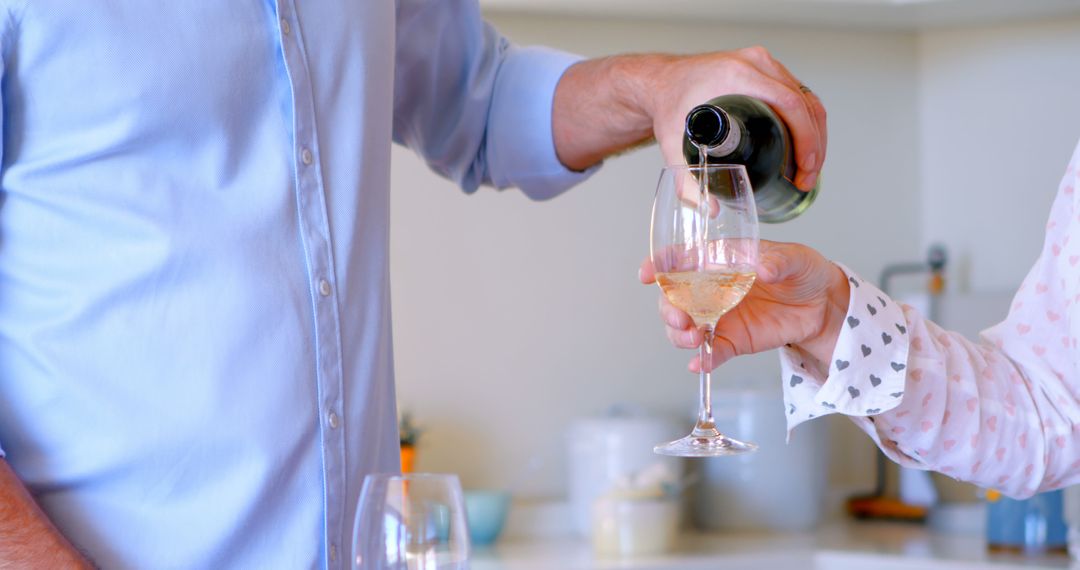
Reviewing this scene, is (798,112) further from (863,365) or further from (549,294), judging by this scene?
(549,294)

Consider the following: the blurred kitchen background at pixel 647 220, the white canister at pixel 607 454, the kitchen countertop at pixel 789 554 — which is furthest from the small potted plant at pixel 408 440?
the white canister at pixel 607 454

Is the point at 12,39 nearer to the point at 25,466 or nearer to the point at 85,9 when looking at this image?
the point at 85,9

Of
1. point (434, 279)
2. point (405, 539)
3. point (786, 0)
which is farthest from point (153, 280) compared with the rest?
point (786, 0)

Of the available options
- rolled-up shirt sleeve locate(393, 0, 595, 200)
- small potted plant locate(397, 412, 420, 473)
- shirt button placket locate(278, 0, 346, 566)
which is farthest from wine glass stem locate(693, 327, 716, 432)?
small potted plant locate(397, 412, 420, 473)

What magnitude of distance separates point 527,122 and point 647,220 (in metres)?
1.49

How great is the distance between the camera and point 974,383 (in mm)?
1189

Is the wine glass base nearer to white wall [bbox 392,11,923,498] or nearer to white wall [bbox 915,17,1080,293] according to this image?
white wall [bbox 392,11,923,498]

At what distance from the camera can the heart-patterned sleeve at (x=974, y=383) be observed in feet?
3.65

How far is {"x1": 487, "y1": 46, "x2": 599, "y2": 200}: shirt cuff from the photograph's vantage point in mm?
1447

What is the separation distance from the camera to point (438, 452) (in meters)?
2.72

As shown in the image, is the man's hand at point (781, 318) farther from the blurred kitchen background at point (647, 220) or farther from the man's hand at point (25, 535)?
the blurred kitchen background at point (647, 220)

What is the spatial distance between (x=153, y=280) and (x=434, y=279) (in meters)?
1.71

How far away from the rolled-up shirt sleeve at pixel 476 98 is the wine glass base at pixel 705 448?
54cm

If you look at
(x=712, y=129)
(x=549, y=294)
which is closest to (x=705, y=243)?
(x=712, y=129)
